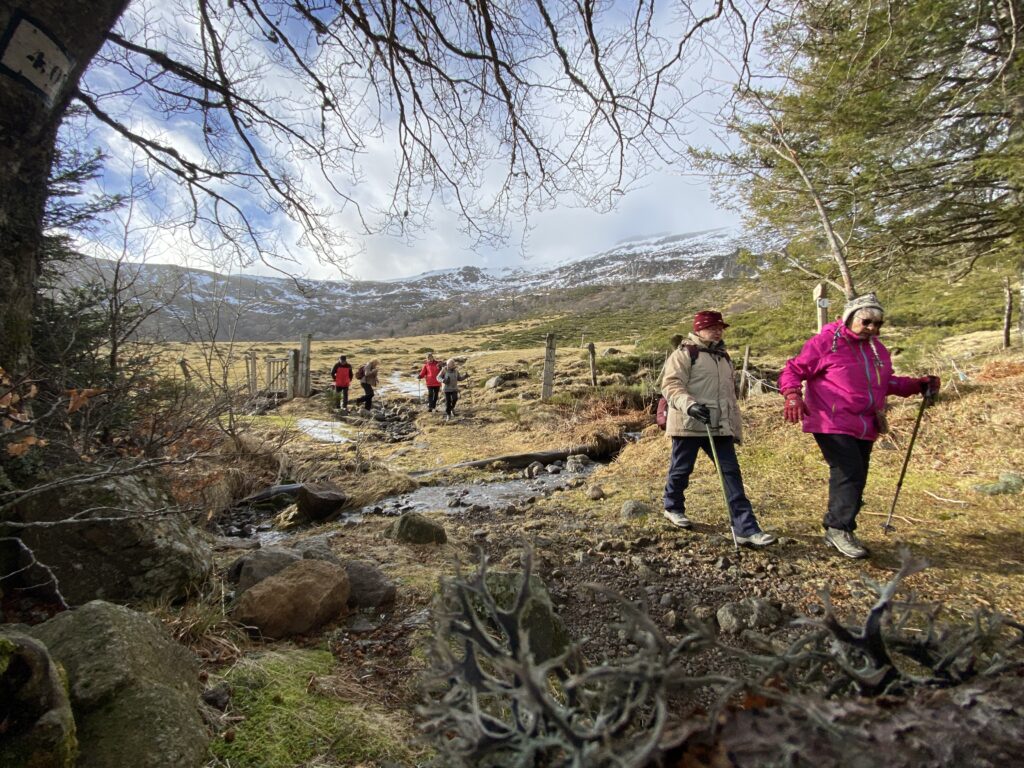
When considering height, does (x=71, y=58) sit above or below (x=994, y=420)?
above

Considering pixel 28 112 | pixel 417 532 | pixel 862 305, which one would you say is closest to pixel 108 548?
pixel 28 112

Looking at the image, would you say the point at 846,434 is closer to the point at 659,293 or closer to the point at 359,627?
the point at 359,627

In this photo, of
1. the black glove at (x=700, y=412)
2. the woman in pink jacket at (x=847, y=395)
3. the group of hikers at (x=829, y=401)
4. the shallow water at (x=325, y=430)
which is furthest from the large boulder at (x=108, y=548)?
the shallow water at (x=325, y=430)

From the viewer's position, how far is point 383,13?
12.1 ft

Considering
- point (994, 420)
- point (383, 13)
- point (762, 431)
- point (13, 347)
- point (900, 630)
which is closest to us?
point (900, 630)

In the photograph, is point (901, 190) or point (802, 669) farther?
point (901, 190)

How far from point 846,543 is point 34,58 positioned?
5475 mm

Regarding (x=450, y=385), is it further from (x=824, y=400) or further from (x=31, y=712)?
(x=31, y=712)

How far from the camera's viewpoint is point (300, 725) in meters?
1.72

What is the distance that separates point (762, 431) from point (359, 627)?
645cm

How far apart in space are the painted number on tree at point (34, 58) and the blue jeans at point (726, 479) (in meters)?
4.51

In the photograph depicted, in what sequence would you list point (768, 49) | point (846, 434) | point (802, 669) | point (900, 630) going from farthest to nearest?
1. point (768, 49)
2. point (846, 434)
3. point (802, 669)
4. point (900, 630)

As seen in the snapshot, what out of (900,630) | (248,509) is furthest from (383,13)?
(248,509)

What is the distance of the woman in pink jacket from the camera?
11.1 feet
